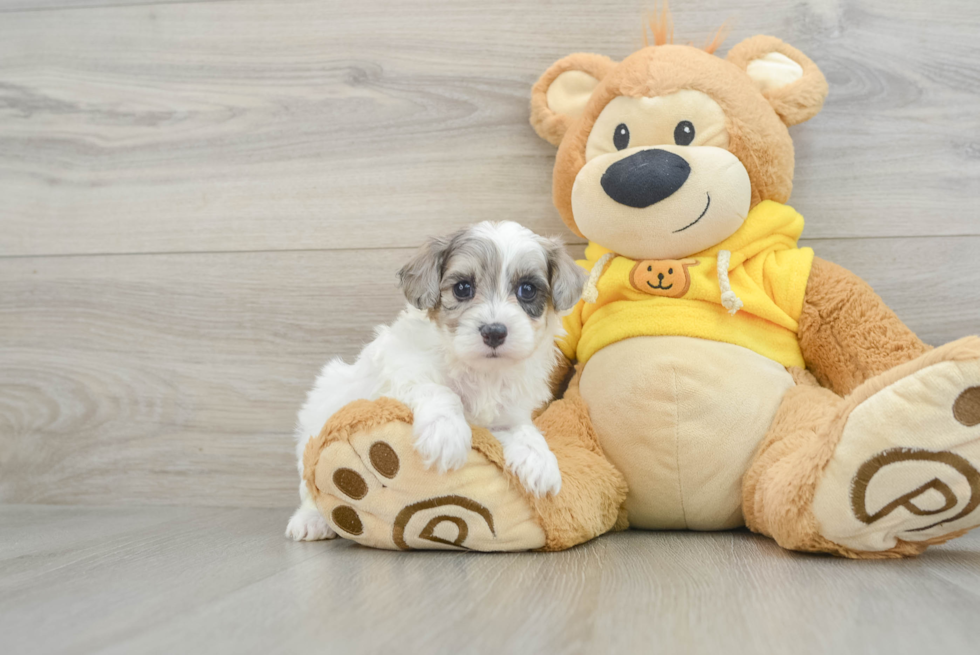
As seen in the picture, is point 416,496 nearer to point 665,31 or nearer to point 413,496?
point 413,496

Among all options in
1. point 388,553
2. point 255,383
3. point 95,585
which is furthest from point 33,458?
point 388,553

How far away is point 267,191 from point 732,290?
4.12 feet

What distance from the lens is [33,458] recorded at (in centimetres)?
205

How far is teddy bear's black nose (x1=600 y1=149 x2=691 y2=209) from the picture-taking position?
1.45 m

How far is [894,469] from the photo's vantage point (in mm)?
1148

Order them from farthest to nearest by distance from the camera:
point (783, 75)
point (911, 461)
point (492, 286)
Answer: point (783, 75), point (492, 286), point (911, 461)

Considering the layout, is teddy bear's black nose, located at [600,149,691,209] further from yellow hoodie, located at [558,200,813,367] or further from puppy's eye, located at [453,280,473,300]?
puppy's eye, located at [453,280,473,300]

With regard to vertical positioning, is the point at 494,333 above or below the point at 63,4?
below

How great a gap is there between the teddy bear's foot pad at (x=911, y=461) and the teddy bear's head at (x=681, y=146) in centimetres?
49

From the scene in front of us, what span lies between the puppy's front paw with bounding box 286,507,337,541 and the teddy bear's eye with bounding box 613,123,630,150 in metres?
1.02

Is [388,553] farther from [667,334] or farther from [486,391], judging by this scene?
[667,334]

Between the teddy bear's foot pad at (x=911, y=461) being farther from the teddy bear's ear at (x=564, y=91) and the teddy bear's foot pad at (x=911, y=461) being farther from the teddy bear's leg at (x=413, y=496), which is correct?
the teddy bear's ear at (x=564, y=91)

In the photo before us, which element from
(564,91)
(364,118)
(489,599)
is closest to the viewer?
(489,599)

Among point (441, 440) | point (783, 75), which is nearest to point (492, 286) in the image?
point (441, 440)
